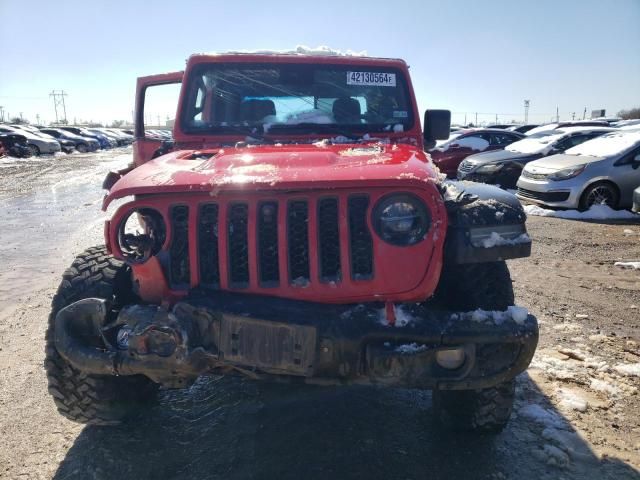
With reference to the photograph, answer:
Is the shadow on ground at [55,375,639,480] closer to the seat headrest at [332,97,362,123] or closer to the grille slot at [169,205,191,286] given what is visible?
the grille slot at [169,205,191,286]

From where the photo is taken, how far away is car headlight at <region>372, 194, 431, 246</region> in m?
2.27

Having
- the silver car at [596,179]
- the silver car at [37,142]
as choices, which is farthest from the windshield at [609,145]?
the silver car at [37,142]

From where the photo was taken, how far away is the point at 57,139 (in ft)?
95.2

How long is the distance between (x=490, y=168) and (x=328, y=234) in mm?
10100

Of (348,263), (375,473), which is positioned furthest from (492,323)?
(375,473)

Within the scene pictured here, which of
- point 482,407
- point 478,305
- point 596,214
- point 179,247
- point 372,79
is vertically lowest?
point 596,214

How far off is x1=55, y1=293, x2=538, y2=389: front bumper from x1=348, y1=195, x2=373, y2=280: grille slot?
0.22 m

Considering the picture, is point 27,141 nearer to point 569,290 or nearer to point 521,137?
point 521,137

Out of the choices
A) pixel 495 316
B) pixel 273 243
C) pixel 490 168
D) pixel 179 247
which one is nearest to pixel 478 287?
pixel 495 316

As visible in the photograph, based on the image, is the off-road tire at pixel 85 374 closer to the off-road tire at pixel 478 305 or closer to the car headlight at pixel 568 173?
the off-road tire at pixel 478 305

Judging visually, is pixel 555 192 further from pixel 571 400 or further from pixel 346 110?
pixel 571 400

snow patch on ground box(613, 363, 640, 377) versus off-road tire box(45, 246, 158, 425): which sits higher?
off-road tire box(45, 246, 158, 425)

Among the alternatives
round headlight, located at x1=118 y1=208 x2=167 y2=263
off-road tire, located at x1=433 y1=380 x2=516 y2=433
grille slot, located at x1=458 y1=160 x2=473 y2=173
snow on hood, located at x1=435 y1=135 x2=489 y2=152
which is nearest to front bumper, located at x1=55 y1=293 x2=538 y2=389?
round headlight, located at x1=118 y1=208 x2=167 y2=263

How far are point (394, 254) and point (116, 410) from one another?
5.44ft
